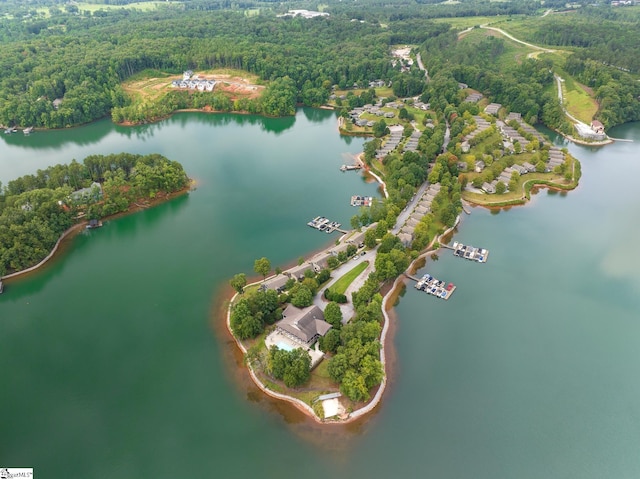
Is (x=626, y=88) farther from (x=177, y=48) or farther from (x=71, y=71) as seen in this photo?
(x=71, y=71)

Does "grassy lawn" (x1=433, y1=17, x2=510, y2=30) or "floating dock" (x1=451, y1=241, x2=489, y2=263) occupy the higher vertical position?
"grassy lawn" (x1=433, y1=17, x2=510, y2=30)

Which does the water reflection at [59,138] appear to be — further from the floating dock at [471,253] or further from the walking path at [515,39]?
the walking path at [515,39]

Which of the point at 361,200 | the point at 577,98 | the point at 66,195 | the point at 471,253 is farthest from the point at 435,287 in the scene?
the point at 577,98

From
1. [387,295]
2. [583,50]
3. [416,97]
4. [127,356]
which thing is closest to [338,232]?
[387,295]

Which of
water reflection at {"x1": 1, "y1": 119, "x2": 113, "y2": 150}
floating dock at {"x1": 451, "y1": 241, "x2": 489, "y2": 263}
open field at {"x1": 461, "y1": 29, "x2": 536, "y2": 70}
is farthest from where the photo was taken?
open field at {"x1": 461, "y1": 29, "x2": 536, "y2": 70}

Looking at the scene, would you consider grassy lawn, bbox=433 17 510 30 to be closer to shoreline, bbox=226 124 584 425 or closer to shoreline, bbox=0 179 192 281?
shoreline, bbox=226 124 584 425

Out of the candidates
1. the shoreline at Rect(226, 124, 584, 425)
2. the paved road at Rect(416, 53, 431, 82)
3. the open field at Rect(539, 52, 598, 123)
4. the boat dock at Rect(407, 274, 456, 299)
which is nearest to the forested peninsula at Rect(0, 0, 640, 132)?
the open field at Rect(539, 52, 598, 123)

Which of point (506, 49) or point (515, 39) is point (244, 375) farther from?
point (515, 39)

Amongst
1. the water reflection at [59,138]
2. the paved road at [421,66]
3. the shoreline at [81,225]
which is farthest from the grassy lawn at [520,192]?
the water reflection at [59,138]
